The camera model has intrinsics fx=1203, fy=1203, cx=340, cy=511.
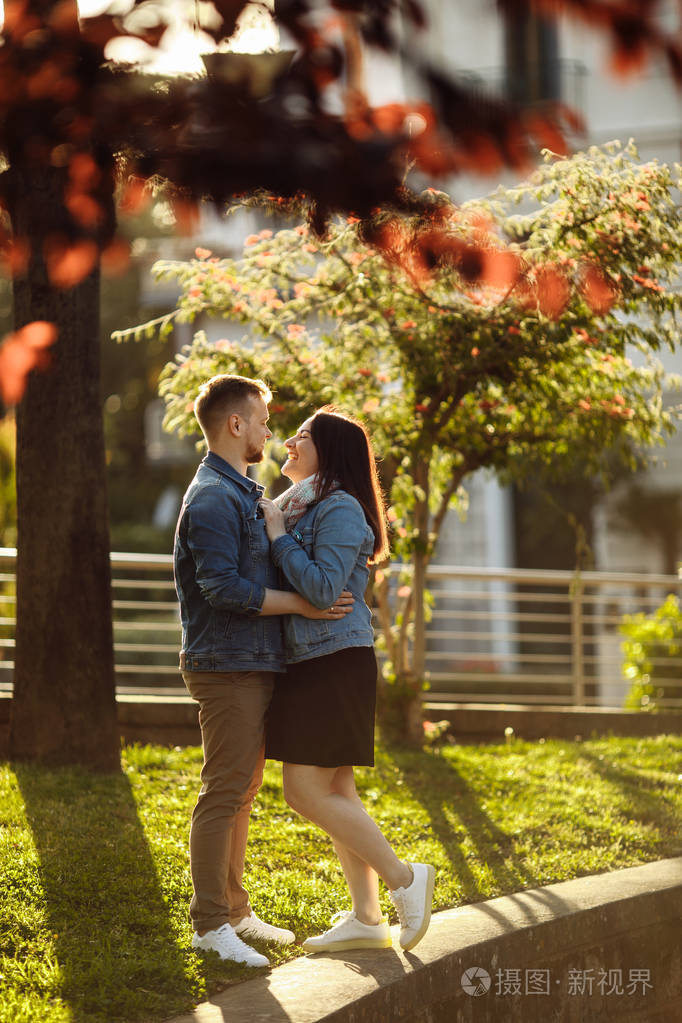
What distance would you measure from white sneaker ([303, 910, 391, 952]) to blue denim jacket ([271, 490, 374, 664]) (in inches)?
34.0

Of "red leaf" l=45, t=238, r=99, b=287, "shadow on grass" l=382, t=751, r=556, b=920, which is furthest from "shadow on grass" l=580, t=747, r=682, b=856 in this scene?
"red leaf" l=45, t=238, r=99, b=287

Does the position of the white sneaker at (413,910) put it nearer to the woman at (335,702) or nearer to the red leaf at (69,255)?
the woman at (335,702)

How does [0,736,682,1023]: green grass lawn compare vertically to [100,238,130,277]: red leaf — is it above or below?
below

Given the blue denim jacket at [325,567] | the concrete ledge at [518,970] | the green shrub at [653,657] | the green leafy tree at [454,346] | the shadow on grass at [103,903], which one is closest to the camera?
the concrete ledge at [518,970]

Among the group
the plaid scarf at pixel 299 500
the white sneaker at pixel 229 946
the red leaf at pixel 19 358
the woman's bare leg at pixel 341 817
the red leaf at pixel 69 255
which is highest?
the red leaf at pixel 69 255

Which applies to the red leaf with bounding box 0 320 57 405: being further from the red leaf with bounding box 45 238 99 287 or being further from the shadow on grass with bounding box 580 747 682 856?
the shadow on grass with bounding box 580 747 682 856

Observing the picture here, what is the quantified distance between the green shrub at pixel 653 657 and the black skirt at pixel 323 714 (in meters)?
7.41

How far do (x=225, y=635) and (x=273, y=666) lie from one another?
0.59 feet

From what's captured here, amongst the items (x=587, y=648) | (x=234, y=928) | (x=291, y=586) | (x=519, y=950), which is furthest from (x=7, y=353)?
(x=587, y=648)

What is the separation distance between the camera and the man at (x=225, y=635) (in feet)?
11.9

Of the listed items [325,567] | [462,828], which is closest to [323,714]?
[325,567]

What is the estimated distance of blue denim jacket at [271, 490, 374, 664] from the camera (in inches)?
143

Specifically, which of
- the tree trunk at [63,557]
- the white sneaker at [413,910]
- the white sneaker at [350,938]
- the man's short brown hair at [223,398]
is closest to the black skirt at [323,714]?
the white sneaker at [413,910]

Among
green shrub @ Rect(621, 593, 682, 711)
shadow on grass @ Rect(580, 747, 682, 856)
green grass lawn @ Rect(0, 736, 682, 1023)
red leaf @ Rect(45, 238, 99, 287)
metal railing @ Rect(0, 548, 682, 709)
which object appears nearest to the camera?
red leaf @ Rect(45, 238, 99, 287)
